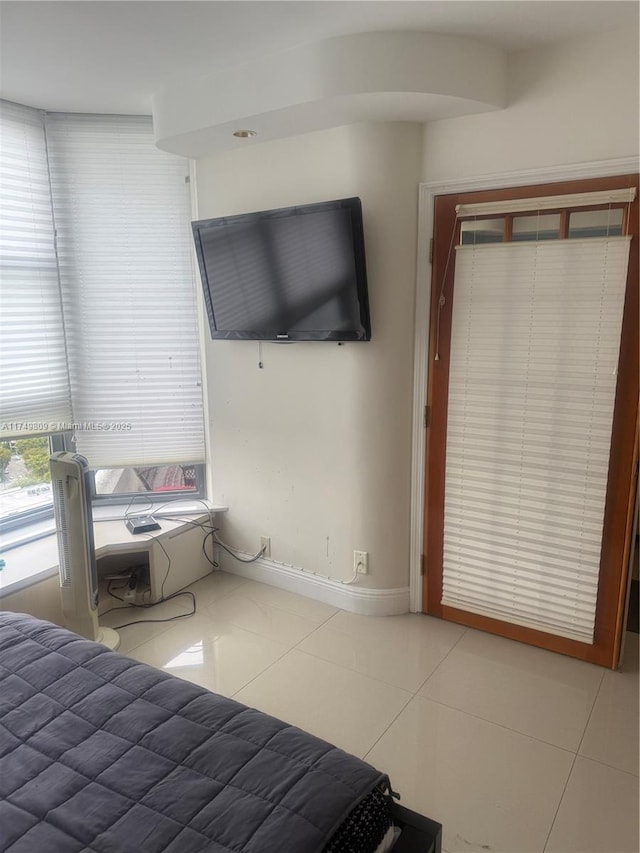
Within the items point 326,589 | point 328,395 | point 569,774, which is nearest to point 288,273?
point 328,395

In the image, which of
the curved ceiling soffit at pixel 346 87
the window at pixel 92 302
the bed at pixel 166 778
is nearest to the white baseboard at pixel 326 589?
the window at pixel 92 302

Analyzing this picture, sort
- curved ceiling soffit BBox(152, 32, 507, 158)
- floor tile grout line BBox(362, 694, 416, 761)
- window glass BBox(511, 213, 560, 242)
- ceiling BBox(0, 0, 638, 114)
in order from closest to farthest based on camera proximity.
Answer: ceiling BBox(0, 0, 638, 114), floor tile grout line BBox(362, 694, 416, 761), curved ceiling soffit BBox(152, 32, 507, 158), window glass BBox(511, 213, 560, 242)

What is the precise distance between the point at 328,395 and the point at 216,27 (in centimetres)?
163

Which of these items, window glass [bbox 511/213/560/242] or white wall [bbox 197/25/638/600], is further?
window glass [bbox 511/213/560/242]

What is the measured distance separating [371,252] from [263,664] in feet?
6.53

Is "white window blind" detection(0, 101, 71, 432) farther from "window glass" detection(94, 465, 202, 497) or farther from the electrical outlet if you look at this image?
the electrical outlet

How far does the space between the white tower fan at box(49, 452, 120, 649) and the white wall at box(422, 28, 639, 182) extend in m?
2.19

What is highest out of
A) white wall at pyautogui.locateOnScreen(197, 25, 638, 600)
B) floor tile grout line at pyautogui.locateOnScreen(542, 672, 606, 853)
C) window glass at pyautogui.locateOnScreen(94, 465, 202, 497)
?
white wall at pyautogui.locateOnScreen(197, 25, 638, 600)

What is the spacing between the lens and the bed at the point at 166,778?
1.16m

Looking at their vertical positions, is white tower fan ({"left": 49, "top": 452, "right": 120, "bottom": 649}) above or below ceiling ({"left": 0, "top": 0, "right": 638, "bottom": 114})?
below

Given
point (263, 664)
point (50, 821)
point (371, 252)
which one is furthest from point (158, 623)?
point (371, 252)

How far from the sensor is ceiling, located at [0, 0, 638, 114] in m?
2.00

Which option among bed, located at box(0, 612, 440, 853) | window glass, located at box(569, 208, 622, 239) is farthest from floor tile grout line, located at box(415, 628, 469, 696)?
window glass, located at box(569, 208, 622, 239)

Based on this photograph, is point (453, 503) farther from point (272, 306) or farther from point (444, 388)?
point (272, 306)
